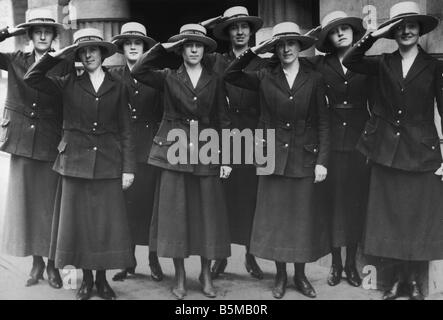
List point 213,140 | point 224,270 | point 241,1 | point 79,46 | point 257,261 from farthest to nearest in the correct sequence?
point 241,1 < point 257,261 < point 224,270 < point 213,140 < point 79,46

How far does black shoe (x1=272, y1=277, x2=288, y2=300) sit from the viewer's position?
489cm

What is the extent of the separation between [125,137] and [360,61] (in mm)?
1896

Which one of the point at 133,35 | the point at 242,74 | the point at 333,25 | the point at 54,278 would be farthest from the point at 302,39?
the point at 54,278

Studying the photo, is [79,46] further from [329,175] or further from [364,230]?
[364,230]

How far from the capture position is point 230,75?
4.85 meters

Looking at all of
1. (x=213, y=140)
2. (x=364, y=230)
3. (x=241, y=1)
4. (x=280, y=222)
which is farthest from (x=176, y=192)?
(x=241, y=1)

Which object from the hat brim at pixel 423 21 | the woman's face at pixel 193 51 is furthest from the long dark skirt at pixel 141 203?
the hat brim at pixel 423 21

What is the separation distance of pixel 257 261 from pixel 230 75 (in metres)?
2.08

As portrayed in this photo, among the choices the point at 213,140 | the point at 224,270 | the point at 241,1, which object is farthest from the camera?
the point at 241,1

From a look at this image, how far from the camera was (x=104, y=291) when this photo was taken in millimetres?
4879

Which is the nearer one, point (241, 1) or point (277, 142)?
point (277, 142)

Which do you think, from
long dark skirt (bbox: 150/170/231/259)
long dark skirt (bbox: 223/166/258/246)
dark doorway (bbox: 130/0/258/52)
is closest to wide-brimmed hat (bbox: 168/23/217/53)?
long dark skirt (bbox: 150/170/231/259)

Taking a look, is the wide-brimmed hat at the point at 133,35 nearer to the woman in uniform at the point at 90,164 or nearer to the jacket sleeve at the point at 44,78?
the woman in uniform at the point at 90,164

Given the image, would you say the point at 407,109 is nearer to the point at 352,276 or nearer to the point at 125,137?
the point at 352,276
